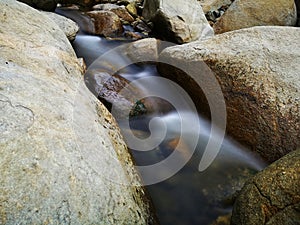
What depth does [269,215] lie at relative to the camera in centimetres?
214

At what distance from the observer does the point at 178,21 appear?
21.8 ft

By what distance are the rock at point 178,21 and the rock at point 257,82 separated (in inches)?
92.2

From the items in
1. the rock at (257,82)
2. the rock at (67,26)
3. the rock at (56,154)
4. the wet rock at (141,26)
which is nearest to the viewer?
the rock at (56,154)

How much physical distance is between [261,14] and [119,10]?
4.13 metres

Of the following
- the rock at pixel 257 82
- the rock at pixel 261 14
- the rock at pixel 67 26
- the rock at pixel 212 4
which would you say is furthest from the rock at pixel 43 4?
the rock at pixel 212 4

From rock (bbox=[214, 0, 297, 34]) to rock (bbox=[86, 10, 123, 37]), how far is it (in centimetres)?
307

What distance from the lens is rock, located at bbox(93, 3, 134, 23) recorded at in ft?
27.1

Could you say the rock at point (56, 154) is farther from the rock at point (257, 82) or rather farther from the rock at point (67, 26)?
the rock at point (67, 26)

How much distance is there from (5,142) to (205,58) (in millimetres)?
3043

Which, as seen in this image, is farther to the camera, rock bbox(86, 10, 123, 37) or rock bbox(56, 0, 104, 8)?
rock bbox(56, 0, 104, 8)

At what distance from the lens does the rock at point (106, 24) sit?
7.15 meters

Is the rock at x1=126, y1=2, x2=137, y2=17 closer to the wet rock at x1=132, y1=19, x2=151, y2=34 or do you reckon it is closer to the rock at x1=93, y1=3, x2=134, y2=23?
the rock at x1=93, y1=3, x2=134, y2=23

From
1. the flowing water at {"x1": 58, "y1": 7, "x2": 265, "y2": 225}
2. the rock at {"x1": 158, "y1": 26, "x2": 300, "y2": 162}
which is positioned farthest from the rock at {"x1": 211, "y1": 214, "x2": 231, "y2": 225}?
the rock at {"x1": 158, "y1": 26, "x2": 300, "y2": 162}

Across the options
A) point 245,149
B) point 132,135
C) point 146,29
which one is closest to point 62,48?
point 132,135
